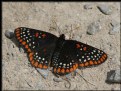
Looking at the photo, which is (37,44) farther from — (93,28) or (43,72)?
(93,28)

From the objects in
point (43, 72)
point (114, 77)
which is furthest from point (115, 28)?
point (43, 72)

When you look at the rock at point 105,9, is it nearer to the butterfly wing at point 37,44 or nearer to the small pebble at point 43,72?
the butterfly wing at point 37,44

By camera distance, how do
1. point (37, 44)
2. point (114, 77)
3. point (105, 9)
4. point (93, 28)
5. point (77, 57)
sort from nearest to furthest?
point (114, 77) → point (77, 57) → point (37, 44) → point (93, 28) → point (105, 9)

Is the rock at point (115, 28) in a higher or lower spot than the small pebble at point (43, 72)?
higher

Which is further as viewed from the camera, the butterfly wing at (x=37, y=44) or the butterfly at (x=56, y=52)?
the butterfly wing at (x=37, y=44)

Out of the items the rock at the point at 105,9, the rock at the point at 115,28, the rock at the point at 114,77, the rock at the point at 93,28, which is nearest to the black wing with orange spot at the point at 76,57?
the rock at the point at 114,77

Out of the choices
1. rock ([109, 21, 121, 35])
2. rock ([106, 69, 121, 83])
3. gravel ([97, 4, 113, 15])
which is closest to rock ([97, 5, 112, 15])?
gravel ([97, 4, 113, 15])

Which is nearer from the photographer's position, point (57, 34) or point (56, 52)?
point (56, 52)

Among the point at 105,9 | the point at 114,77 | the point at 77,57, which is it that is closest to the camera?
the point at 114,77
